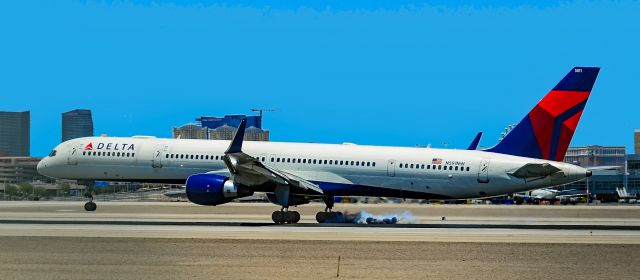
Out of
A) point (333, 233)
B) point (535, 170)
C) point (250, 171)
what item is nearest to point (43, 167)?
point (250, 171)

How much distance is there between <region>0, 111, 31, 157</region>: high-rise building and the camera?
575 ft

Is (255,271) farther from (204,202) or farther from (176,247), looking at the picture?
(204,202)

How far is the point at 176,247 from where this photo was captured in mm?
31188

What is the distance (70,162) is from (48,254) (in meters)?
27.2

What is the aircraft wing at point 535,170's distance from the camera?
46.0 meters

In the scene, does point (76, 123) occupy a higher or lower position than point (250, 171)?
higher

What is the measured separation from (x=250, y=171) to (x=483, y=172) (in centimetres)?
1155

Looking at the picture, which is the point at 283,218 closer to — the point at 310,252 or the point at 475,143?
the point at 475,143

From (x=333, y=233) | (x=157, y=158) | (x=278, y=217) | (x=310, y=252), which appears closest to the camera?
(x=310, y=252)

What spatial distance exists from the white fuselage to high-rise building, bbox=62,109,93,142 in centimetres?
9033

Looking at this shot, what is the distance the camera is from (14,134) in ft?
578

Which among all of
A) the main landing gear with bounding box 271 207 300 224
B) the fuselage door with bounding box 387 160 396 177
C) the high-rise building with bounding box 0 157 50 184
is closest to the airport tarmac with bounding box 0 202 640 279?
the main landing gear with bounding box 271 207 300 224

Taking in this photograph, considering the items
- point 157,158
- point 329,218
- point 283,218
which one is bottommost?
point 329,218

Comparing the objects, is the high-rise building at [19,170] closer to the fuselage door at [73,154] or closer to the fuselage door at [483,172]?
the fuselage door at [73,154]
